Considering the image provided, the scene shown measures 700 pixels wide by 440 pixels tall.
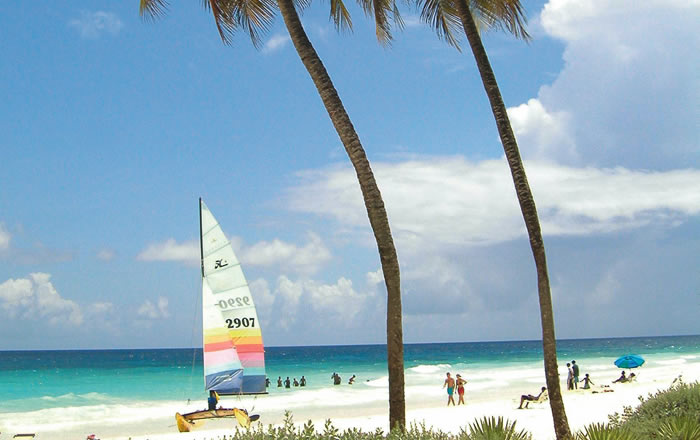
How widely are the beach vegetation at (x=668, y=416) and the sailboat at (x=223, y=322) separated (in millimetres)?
12968

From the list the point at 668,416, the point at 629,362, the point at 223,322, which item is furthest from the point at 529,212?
the point at 629,362

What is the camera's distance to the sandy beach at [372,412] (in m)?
22.2

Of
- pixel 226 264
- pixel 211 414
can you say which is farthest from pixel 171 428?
pixel 226 264

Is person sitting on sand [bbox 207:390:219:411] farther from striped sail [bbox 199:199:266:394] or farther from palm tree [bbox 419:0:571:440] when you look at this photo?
palm tree [bbox 419:0:571:440]

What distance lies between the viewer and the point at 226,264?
22969 mm

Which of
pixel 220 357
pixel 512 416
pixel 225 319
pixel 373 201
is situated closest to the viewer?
pixel 373 201

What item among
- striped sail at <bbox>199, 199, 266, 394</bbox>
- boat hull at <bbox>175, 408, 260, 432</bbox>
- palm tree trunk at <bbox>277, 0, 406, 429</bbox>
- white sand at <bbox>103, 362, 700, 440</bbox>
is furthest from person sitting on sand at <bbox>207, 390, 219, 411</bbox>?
palm tree trunk at <bbox>277, 0, 406, 429</bbox>

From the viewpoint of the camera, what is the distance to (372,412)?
105 feet

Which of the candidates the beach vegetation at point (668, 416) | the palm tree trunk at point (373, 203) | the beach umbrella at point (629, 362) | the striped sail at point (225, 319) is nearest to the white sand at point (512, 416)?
the striped sail at point (225, 319)

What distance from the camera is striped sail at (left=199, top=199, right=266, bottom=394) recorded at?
22812mm

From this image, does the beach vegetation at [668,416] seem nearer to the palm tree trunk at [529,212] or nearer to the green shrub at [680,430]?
the green shrub at [680,430]

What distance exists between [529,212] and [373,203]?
300cm

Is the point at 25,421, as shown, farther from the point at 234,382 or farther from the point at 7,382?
the point at 7,382

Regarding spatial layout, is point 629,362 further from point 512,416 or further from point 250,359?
point 250,359
